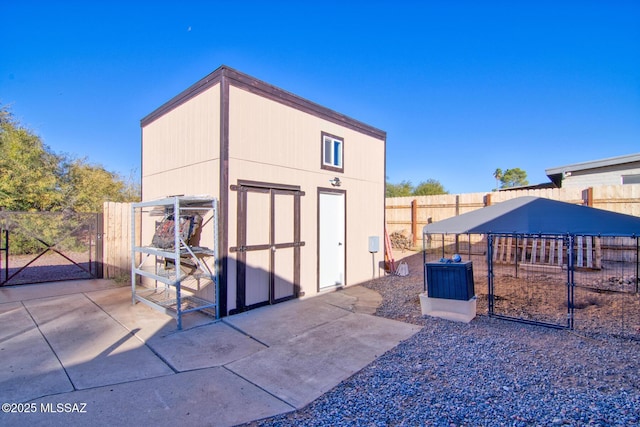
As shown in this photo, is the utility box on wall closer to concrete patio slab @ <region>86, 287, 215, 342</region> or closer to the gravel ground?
the gravel ground

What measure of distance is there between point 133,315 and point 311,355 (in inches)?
127

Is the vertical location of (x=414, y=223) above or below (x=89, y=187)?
below

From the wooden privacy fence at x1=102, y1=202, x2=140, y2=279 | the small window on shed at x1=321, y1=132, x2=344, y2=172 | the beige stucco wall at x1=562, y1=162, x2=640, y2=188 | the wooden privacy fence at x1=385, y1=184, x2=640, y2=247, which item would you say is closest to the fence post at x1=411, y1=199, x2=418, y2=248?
the wooden privacy fence at x1=385, y1=184, x2=640, y2=247

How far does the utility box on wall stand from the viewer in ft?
15.4

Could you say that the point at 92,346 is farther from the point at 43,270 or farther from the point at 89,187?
the point at 89,187

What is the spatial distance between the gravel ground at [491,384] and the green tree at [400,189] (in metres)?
26.8

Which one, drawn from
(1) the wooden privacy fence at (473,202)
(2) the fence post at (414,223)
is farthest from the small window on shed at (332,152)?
(2) the fence post at (414,223)

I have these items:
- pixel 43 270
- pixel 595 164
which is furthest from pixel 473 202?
pixel 43 270

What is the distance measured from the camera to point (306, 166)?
6.41 metres

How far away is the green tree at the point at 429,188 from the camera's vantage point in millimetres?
29781

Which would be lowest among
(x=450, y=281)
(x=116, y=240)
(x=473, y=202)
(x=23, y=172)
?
(x=450, y=281)

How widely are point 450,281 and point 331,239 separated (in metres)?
2.90

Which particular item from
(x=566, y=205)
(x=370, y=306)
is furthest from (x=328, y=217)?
(x=566, y=205)

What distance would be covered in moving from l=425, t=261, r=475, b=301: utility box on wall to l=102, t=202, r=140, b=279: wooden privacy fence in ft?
23.2
